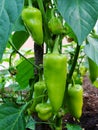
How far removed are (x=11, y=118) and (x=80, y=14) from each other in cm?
44

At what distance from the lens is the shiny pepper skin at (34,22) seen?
2.44 feet

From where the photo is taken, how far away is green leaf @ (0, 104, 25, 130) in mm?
961

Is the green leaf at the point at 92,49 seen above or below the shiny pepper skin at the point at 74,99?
above

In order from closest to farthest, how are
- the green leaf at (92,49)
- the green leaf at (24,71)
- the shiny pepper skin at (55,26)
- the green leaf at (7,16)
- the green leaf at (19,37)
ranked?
the green leaf at (7,16) < the shiny pepper skin at (55,26) < the green leaf at (92,49) < the green leaf at (19,37) < the green leaf at (24,71)

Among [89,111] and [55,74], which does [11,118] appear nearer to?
[55,74]

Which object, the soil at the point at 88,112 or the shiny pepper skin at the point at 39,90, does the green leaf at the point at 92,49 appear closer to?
the shiny pepper skin at the point at 39,90

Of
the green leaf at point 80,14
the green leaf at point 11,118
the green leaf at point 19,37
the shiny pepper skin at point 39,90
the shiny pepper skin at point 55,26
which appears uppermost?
the green leaf at point 80,14

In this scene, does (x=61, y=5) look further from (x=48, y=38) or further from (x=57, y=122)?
(x=57, y=122)

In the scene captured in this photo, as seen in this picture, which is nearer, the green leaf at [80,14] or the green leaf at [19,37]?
the green leaf at [80,14]

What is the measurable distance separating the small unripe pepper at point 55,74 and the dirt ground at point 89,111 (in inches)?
49.7

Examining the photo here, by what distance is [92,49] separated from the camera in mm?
857

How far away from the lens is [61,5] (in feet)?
2.23

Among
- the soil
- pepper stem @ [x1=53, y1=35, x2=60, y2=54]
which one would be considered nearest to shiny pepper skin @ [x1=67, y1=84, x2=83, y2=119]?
pepper stem @ [x1=53, y1=35, x2=60, y2=54]

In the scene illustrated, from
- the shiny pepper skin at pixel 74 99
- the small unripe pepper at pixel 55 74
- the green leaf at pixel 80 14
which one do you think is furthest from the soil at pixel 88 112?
the green leaf at pixel 80 14
